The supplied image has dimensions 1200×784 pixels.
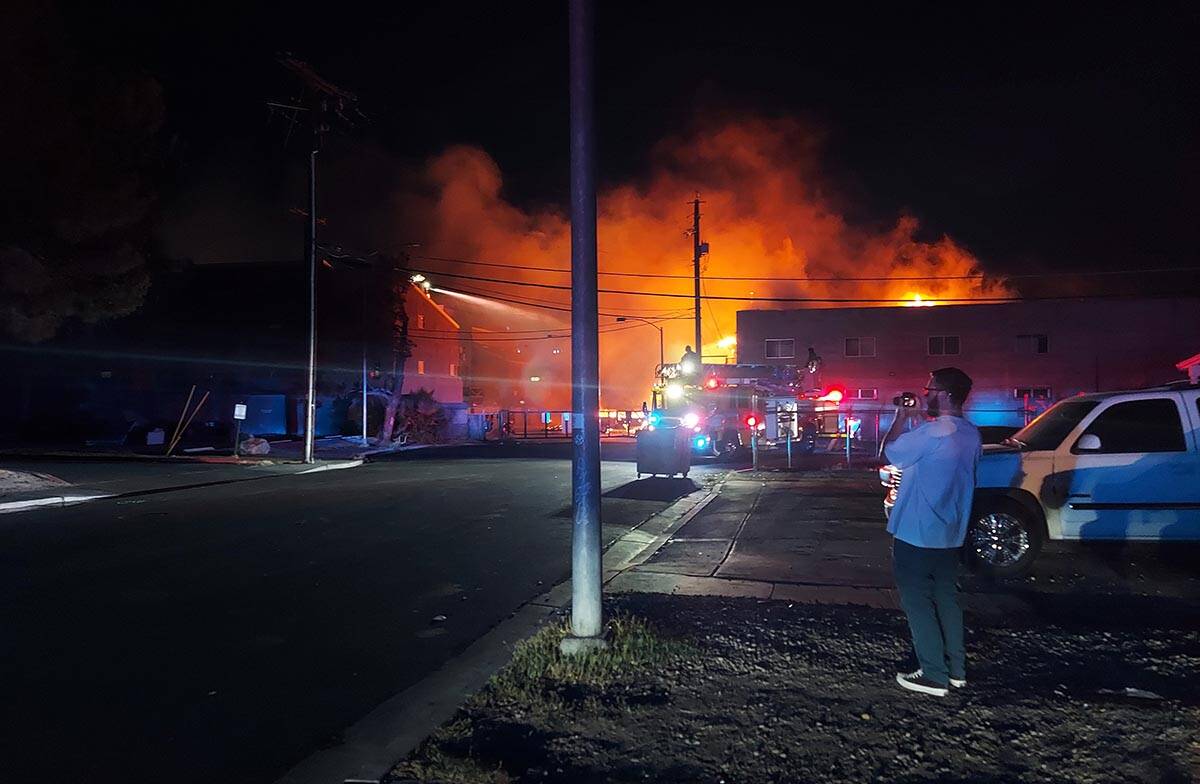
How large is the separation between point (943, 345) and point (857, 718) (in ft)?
139

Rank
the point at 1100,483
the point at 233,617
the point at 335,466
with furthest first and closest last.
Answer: the point at 335,466
the point at 1100,483
the point at 233,617

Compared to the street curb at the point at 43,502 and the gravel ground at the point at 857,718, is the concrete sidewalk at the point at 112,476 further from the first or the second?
the gravel ground at the point at 857,718

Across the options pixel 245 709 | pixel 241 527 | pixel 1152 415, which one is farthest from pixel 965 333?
pixel 245 709

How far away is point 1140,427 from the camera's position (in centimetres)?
811

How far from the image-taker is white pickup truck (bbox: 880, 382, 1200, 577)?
7.86 m

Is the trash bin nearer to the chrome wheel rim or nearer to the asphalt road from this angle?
the asphalt road

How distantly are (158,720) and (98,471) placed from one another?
1991cm

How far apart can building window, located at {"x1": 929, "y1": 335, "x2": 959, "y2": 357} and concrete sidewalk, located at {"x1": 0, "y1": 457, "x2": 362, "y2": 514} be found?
30627 millimetres

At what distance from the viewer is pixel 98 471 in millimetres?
21281

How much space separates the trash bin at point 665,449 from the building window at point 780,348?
92.2ft

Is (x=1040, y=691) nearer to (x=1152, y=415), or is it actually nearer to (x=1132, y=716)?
(x=1132, y=716)

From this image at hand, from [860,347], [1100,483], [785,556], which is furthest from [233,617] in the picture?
[860,347]

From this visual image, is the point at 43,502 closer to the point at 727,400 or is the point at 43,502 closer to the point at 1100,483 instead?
the point at 1100,483

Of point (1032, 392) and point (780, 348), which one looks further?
point (780, 348)
